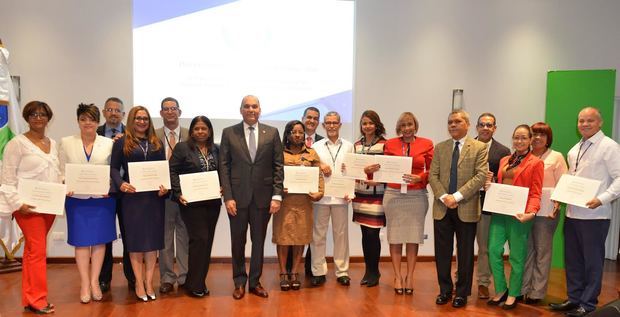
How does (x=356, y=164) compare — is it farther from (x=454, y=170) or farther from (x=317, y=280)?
(x=317, y=280)

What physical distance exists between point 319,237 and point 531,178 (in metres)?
1.98

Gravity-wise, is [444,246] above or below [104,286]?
above

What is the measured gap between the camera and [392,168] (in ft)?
12.3

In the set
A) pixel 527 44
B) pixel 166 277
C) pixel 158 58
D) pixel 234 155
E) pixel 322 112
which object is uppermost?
pixel 527 44

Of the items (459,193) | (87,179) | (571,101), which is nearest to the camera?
(87,179)

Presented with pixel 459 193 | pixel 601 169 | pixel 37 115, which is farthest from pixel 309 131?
pixel 601 169

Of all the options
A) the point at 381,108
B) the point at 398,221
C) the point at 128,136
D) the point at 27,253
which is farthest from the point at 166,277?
the point at 381,108

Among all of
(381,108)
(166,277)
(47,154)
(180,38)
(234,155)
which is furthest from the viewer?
(381,108)

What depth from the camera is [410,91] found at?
18.1ft

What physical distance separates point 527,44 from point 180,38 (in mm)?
4506

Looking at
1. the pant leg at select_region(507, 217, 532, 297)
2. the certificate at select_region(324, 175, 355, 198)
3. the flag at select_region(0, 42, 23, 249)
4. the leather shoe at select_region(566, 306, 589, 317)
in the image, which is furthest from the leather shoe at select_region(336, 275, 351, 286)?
the flag at select_region(0, 42, 23, 249)

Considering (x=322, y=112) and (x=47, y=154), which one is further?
(x=322, y=112)

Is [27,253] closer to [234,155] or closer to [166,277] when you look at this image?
[166,277]

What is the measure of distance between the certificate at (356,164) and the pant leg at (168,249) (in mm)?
1675
